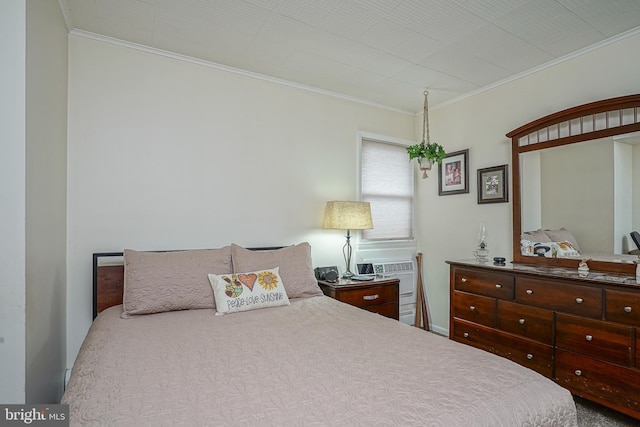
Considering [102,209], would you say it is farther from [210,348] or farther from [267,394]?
[267,394]

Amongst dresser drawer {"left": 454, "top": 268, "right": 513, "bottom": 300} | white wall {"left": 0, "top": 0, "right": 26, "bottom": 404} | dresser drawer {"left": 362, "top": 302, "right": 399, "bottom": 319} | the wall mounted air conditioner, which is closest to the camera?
white wall {"left": 0, "top": 0, "right": 26, "bottom": 404}

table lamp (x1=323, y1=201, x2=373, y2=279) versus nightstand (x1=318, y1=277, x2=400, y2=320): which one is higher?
table lamp (x1=323, y1=201, x2=373, y2=279)

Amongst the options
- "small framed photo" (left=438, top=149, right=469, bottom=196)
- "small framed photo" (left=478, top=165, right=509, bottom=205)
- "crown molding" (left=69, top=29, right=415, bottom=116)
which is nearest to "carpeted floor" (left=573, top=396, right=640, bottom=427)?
"small framed photo" (left=478, top=165, right=509, bottom=205)

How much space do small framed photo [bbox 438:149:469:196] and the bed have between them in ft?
6.91

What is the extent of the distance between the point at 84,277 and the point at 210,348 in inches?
57.4

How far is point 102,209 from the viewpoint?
2463 mm

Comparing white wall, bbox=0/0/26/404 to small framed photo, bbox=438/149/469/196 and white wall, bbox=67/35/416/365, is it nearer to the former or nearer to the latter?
white wall, bbox=67/35/416/365

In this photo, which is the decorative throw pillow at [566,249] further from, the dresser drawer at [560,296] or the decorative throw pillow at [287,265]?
the decorative throw pillow at [287,265]

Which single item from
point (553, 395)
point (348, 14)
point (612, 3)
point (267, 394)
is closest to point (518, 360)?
point (553, 395)

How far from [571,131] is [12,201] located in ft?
11.5

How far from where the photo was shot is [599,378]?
2057 millimetres

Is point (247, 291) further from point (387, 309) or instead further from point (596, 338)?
point (596, 338)

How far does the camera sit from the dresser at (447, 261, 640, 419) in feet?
6.46

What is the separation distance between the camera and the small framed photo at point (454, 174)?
352cm
